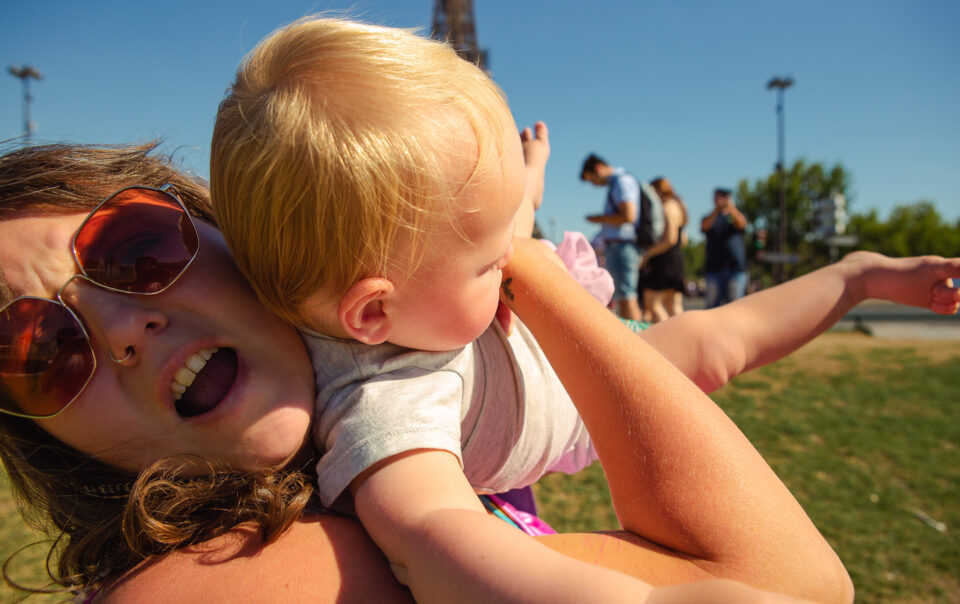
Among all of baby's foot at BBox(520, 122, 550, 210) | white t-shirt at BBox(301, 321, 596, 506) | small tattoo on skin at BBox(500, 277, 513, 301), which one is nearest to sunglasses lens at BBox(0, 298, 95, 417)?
white t-shirt at BBox(301, 321, 596, 506)

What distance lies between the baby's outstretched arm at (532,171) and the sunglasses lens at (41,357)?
3.27 feet

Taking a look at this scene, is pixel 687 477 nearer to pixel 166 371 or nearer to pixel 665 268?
pixel 166 371

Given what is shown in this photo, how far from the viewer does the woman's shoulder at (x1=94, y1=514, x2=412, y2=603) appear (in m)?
0.88

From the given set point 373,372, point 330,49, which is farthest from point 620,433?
point 330,49

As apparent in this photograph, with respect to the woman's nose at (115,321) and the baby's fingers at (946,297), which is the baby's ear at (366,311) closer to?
the woman's nose at (115,321)

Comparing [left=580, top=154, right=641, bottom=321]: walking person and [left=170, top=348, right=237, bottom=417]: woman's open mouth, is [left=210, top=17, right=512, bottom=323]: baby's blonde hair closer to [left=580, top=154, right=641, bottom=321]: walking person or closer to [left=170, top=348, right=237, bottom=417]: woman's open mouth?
[left=170, top=348, right=237, bottom=417]: woman's open mouth

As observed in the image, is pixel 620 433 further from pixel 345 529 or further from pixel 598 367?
pixel 345 529

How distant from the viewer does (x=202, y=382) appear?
1.06 m

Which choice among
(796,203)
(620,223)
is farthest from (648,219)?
(796,203)

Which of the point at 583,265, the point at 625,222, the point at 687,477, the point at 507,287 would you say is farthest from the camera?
the point at 625,222

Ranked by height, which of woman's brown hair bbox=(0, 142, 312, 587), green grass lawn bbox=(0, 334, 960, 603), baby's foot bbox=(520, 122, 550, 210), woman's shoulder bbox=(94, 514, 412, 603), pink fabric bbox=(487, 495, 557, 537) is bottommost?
green grass lawn bbox=(0, 334, 960, 603)

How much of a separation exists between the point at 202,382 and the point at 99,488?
312mm

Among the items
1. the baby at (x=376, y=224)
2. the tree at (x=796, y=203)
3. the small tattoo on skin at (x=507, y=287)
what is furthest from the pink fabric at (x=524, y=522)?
the tree at (x=796, y=203)

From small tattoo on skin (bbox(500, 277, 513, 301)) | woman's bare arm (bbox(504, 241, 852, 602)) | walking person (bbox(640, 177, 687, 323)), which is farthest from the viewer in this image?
walking person (bbox(640, 177, 687, 323))
